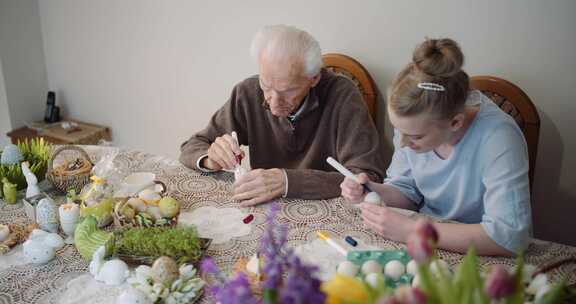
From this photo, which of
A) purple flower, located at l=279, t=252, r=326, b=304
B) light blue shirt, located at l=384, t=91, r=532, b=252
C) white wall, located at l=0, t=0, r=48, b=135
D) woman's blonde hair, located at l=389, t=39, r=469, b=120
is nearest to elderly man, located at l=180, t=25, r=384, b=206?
light blue shirt, located at l=384, t=91, r=532, b=252

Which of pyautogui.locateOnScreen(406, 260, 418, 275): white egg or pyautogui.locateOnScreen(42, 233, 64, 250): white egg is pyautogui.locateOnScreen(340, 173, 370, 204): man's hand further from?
pyautogui.locateOnScreen(42, 233, 64, 250): white egg

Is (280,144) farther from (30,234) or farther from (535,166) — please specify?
(535,166)

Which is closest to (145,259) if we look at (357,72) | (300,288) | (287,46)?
(300,288)

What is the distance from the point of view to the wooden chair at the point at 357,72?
6.99 feet

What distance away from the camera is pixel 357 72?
7.01 ft

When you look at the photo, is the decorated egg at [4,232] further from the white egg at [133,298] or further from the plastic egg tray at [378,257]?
the plastic egg tray at [378,257]

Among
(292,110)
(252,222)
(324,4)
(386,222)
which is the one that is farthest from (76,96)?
(386,222)

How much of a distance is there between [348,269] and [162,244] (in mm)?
422

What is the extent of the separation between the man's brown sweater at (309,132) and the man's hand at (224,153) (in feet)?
0.23

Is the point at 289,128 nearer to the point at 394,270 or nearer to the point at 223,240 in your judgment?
the point at 223,240

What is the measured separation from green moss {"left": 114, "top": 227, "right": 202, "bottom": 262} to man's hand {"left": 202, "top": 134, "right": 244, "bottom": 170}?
0.41 metres

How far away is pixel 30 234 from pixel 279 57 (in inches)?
33.3

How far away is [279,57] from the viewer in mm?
1479

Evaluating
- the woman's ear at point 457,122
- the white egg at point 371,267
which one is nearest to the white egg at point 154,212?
the white egg at point 371,267
